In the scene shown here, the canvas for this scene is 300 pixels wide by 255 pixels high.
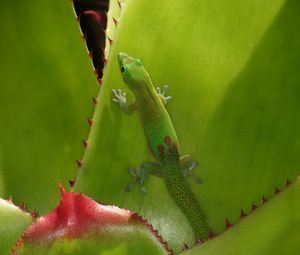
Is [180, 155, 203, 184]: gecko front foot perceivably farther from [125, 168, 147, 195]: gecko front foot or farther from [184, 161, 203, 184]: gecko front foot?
[125, 168, 147, 195]: gecko front foot

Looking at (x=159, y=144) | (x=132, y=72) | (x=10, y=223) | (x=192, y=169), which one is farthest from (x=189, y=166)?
(x=10, y=223)

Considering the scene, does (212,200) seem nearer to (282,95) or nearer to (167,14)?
(282,95)

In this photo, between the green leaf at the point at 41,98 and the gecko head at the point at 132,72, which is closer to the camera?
the green leaf at the point at 41,98

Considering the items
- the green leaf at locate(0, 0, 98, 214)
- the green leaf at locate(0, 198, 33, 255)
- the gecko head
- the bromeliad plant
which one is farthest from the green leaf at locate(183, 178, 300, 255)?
the gecko head

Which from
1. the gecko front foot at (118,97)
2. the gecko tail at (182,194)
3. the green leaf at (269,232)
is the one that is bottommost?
the gecko tail at (182,194)

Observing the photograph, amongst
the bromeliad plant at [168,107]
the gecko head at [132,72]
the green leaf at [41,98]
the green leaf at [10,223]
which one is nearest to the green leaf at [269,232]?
the bromeliad plant at [168,107]

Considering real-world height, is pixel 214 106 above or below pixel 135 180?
above

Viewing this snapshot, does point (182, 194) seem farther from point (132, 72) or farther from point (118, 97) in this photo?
point (132, 72)

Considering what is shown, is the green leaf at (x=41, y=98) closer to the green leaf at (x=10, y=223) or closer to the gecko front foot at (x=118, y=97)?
the gecko front foot at (x=118, y=97)
